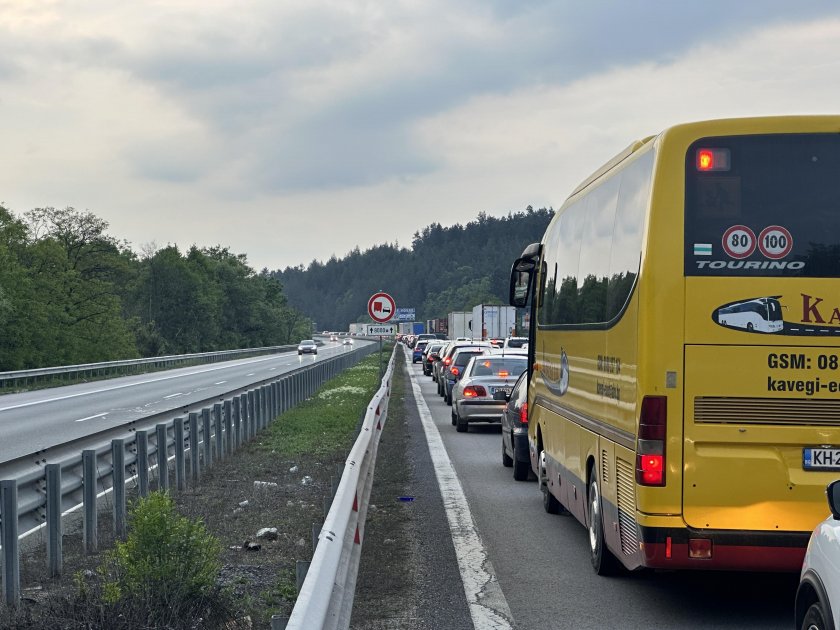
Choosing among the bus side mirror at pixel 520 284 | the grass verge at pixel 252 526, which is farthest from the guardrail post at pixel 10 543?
the bus side mirror at pixel 520 284

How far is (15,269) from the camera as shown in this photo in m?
73.0

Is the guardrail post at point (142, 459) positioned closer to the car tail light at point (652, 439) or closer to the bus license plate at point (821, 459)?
the car tail light at point (652, 439)

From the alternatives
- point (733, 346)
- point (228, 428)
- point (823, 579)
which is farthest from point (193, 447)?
point (823, 579)

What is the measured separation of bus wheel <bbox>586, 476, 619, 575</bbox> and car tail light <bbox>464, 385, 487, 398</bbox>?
1441 centimetres

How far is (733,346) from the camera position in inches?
290

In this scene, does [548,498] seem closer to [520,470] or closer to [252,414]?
[520,470]

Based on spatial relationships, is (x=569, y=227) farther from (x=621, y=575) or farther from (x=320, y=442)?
(x=320, y=442)

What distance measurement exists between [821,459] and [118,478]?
6.04 meters

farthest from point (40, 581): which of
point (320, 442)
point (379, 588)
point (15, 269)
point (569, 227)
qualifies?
point (15, 269)

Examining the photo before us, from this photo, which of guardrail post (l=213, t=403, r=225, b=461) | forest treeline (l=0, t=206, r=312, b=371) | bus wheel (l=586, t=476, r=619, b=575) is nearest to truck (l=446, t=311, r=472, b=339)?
forest treeline (l=0, t=206, r=312, b=371)

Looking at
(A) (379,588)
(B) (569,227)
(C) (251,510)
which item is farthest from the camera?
(C) (251,510)

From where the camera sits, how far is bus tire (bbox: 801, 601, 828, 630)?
181 inches

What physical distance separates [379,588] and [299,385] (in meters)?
22.7

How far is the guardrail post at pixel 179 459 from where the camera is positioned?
13.6m
